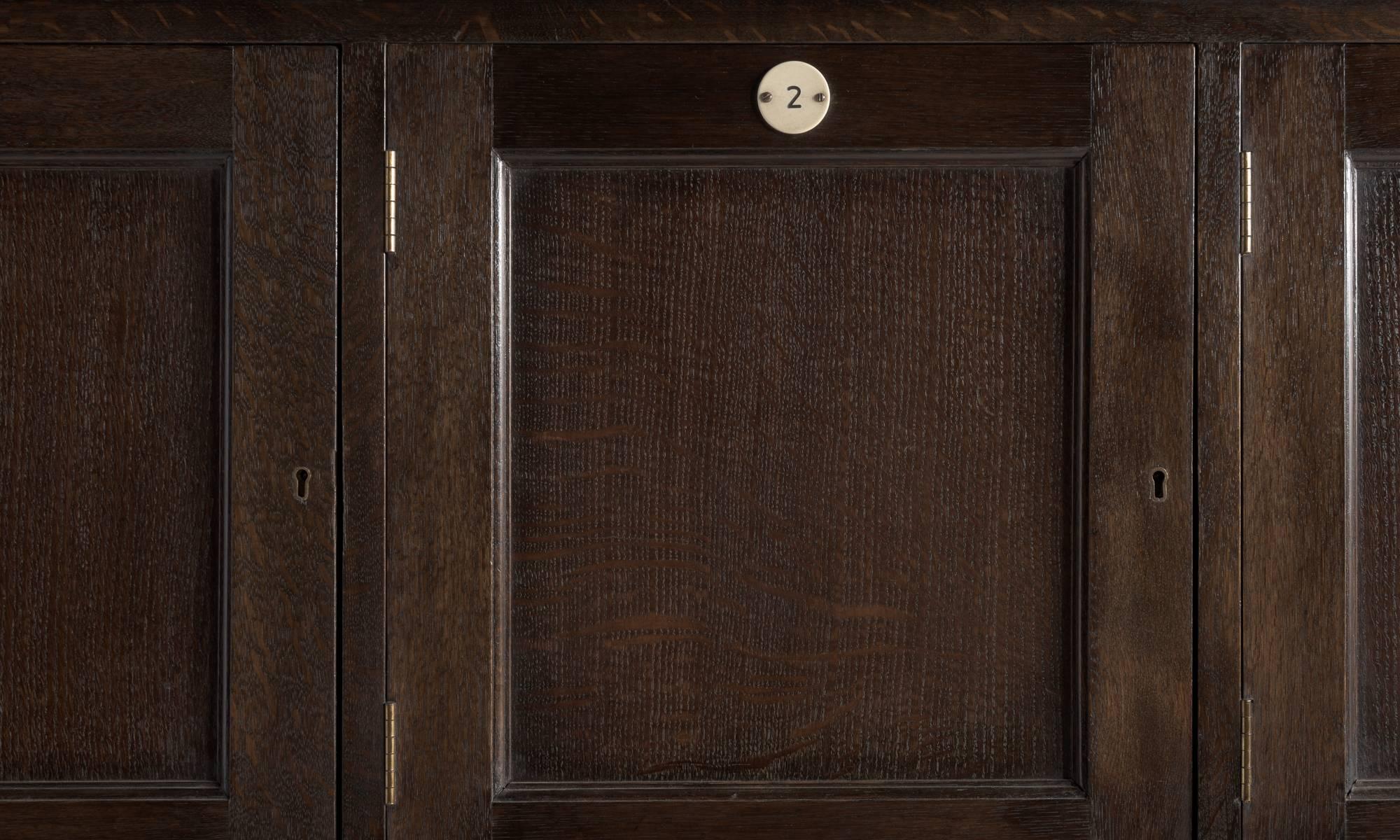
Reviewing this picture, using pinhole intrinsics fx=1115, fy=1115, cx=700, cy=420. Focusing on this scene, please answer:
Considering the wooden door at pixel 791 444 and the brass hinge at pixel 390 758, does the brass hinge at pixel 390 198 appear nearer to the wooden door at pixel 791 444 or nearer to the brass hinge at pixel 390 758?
the wooden door at pixel 791 444

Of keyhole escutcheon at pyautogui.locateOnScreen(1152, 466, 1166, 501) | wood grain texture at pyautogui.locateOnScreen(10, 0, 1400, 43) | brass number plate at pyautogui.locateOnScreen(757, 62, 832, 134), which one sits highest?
wood grain texture at pyautogui.locateOnScreen(10, 0, 1400, 43)

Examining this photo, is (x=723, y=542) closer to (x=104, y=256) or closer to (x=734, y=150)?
(x=734, y=150)

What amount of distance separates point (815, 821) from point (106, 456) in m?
0.53

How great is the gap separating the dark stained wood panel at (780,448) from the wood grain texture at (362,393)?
89 millimetres

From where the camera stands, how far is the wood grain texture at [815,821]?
29.0 inches

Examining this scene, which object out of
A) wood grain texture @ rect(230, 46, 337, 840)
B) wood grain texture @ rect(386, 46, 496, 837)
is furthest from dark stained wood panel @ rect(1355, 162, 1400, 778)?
wood grain texture @ rect(230, 46, 337, 840)

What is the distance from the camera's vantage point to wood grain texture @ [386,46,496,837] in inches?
28.7

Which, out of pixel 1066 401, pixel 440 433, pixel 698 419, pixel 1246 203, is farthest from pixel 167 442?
pixel 1246 203

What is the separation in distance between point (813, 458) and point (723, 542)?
0.27 ft

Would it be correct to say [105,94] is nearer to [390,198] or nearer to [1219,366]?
[390,198]

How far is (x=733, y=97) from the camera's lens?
74cm

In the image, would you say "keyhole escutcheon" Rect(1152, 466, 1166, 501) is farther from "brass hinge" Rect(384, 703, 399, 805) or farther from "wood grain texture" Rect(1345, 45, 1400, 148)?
"brass hinge" Rect(384, 703, 399, 805)

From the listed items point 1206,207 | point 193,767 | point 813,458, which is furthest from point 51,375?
point 1206,207

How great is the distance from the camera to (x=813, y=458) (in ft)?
2.43
